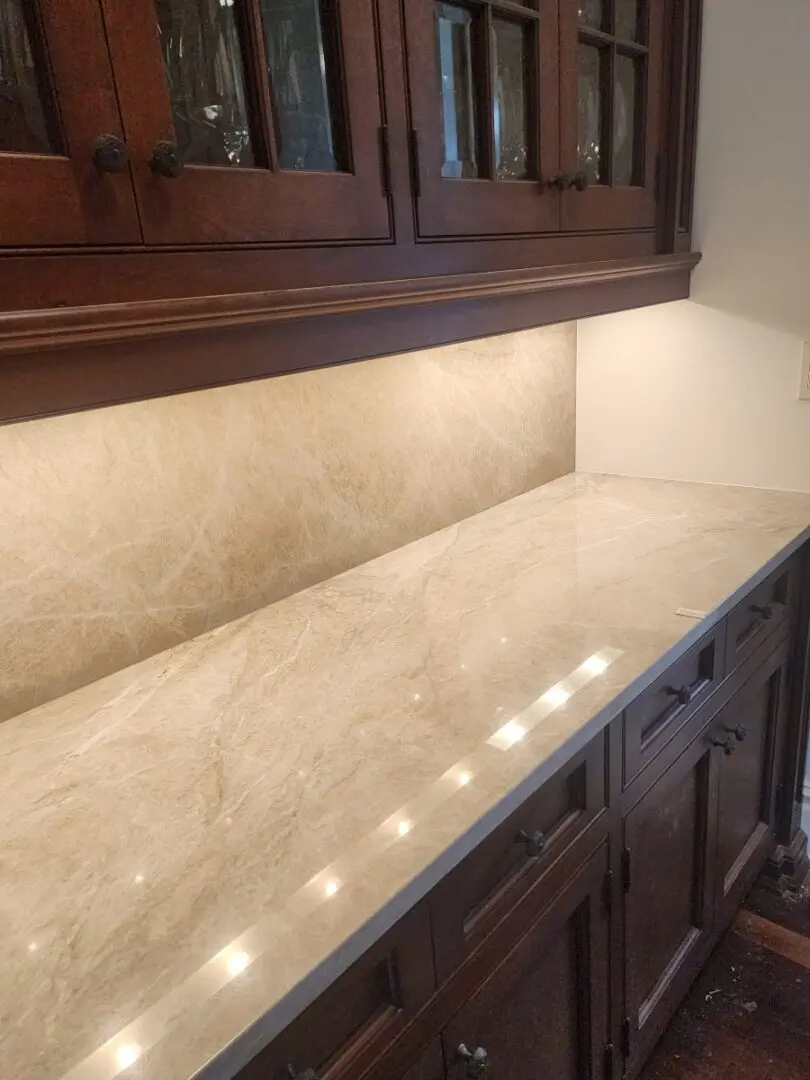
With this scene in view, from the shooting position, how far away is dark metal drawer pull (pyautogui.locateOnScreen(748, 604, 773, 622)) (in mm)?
1424

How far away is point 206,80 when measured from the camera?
0.80m

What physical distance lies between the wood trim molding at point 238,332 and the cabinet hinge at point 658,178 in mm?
367

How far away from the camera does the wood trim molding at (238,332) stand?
0.72 m

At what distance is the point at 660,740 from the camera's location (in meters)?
1.18

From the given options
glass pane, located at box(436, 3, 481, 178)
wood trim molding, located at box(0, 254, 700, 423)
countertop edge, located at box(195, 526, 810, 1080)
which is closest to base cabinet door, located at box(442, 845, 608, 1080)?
countertop edge, located at box(195, 526, 810, 1080)

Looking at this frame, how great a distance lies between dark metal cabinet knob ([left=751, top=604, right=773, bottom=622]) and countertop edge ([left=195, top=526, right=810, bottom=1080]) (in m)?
0.39

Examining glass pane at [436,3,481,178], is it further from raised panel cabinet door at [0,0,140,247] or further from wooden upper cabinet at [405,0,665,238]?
raised panel cabinet door at [0,0,140,247]

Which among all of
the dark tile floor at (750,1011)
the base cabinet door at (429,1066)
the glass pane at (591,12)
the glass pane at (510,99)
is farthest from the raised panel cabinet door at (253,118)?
the dark tile floor at (750,1011)

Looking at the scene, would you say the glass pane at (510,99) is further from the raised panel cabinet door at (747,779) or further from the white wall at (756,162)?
the raised panel cabinet door at (747,779)

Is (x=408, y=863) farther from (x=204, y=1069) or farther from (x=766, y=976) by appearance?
(x=766, y=976)

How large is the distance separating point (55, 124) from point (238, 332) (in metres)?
0.27

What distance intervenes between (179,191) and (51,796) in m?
0.70

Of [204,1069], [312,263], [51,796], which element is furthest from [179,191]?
[204,1069]

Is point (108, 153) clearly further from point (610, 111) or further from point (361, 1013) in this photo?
point (610, 111)
